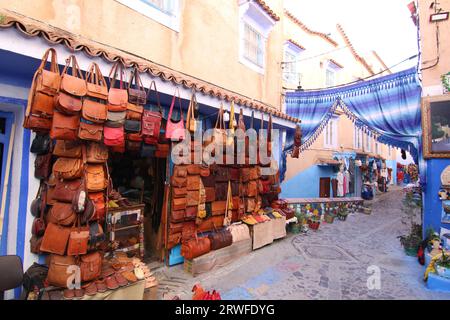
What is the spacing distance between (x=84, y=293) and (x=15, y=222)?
5.05 feet

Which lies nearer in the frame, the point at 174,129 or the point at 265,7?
the point at 174,129

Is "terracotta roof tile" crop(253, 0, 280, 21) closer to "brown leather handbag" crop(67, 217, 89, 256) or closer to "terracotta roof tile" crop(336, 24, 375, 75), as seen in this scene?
"brown leather handbag" crop(67, 217, 89, 256)

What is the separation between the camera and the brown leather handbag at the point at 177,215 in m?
4.86

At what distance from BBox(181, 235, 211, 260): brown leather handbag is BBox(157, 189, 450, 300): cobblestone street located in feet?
1.34

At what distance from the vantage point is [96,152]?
3594 millimetres

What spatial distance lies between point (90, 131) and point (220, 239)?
347cm

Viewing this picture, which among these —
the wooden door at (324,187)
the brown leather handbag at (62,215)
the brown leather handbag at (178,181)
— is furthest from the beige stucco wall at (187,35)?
the wooden door at (324,187)

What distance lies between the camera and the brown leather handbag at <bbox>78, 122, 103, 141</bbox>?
3.16 meters

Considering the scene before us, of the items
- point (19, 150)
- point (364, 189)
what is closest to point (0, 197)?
point (19, 150)

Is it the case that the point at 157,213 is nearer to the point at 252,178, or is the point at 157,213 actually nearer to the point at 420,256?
the point at 252,178

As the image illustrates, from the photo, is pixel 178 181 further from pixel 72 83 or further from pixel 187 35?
pixel 187 35

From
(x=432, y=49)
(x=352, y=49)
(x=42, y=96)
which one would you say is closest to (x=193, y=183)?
(x=42, y=96)

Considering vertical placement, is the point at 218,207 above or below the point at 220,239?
above

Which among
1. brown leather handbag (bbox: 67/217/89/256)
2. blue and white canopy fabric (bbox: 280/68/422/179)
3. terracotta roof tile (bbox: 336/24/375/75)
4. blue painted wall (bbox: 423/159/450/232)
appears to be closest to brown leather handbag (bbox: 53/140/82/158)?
brown leather handbag (bbox: 67/217/89/256)
